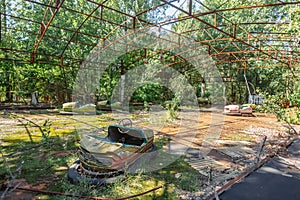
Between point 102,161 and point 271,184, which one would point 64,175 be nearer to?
point 102,161

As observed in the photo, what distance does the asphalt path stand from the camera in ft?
7.71

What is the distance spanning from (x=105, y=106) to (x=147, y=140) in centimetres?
785

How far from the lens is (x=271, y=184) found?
2631 millimetres

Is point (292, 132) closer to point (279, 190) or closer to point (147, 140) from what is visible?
point (279, 190)

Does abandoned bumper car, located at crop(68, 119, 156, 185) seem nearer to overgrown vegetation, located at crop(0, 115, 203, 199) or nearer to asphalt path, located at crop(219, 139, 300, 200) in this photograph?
overgrown vegetation, located at crop(0, 115, 203, 199)

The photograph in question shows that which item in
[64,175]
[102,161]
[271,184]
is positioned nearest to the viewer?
[102,161]

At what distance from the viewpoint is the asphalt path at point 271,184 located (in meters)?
2.35

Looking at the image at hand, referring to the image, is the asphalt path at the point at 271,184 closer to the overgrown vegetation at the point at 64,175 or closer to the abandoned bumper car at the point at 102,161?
the overgrown vegetation at the point at 64,175

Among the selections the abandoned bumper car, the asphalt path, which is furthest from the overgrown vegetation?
the asphalt path

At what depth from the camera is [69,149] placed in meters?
4.05

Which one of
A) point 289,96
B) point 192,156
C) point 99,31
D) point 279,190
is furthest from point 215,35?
point 279,190

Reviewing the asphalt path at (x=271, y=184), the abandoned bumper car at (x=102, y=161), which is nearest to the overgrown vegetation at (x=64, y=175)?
the abandoned bumper car at (x=102, y=161)

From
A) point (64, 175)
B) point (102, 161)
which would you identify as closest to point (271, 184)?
point (102, 161)

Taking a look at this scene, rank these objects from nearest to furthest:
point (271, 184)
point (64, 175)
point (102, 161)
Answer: point (102, 161)
point (271, 184)
point (64, 175)
